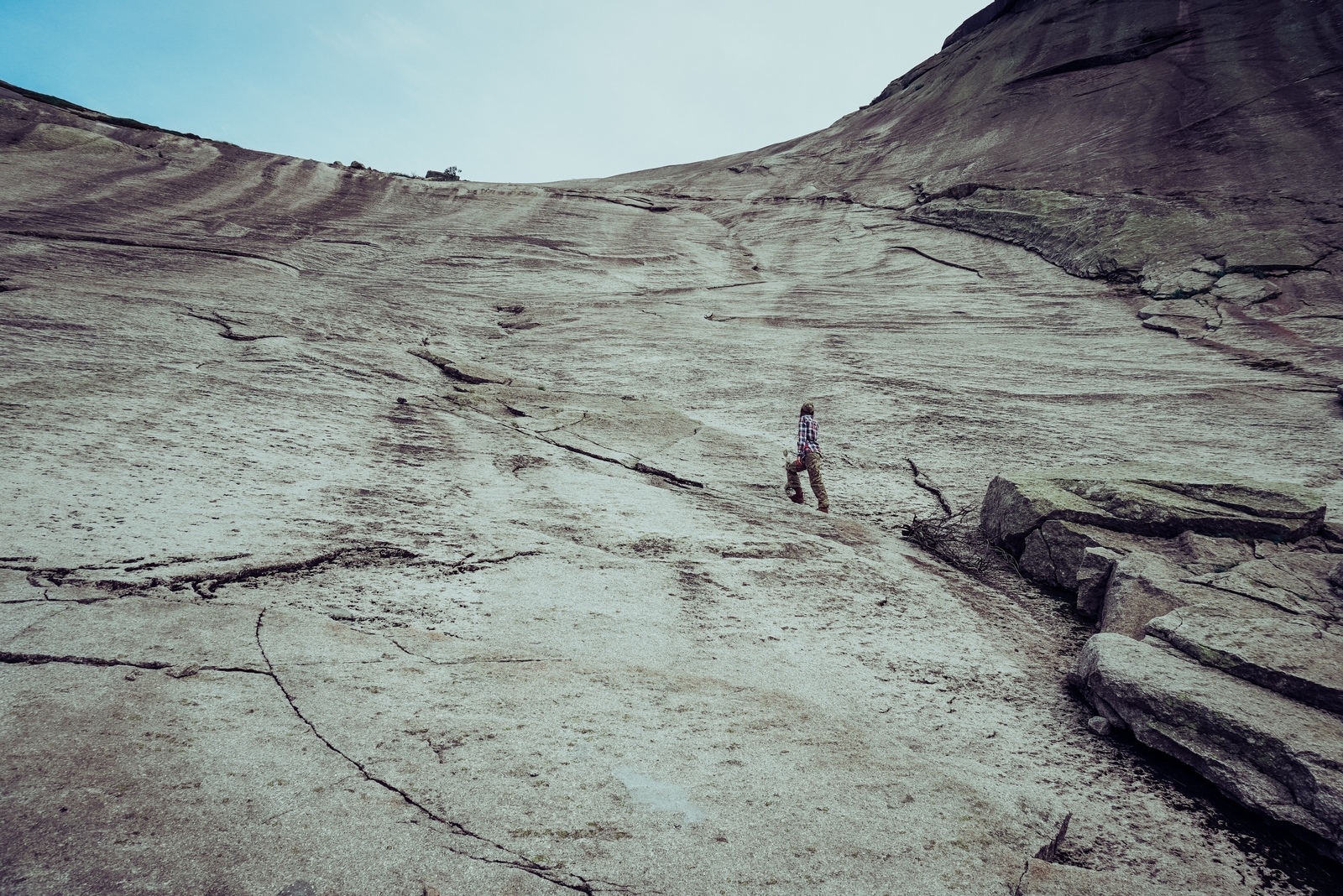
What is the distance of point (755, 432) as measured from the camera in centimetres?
995

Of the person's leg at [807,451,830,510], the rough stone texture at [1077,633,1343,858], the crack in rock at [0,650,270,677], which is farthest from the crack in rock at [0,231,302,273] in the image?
the rough stone texture at [1077,633,1343,858]

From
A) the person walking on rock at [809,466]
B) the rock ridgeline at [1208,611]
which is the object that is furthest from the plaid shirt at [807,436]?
the rock ridgeline at [1208,611]

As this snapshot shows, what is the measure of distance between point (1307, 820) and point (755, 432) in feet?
23.7

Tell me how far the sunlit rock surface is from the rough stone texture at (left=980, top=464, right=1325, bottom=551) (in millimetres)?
849

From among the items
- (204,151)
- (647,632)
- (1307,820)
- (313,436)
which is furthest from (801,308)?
(204,151)

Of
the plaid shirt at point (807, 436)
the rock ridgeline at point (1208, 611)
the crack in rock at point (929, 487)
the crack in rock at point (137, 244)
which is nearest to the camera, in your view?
the rock ridgeline at point (1208, 611)

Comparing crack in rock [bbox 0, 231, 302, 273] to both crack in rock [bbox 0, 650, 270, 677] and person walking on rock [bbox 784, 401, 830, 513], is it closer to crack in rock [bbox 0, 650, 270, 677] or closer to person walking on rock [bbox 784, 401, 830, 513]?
person walking on rock [bbox 784, 401, 830, 513]

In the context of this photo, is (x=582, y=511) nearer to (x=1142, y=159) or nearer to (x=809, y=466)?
(x=809, y=466)

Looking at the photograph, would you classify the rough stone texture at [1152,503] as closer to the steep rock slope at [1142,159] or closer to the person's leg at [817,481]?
the person's leg at [817,481]

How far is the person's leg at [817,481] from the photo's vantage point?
799cm

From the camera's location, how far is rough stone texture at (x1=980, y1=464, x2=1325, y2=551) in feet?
20.0

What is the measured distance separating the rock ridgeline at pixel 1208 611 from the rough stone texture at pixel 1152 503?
1cm

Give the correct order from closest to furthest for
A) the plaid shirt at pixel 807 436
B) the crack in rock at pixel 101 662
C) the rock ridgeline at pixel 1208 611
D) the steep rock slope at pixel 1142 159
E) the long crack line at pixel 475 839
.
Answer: the long crack line at pixel 475 839 → the crack in rock at pixel 101 662 → the rock ridgeline at pixel 1208 611 → the plaid shirt at pixel 807 436 → the steep rock slope at pixel 1142 159

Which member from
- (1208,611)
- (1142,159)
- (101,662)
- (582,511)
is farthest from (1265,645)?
(1142,159)
